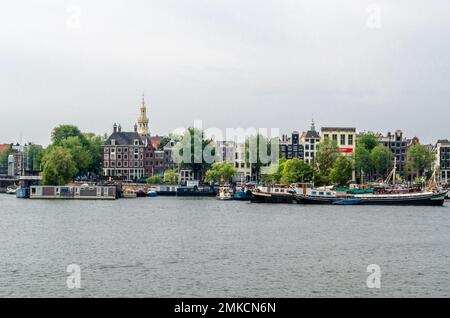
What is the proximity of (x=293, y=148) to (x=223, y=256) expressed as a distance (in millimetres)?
121612

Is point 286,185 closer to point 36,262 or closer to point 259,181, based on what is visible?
point 259,181

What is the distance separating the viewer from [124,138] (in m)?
180

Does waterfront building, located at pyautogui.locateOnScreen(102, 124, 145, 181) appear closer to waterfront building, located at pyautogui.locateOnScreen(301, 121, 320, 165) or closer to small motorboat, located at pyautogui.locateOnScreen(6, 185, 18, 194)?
small motorboat, located at pyautogui.locateOnScreen(6, 185, 18, 194)

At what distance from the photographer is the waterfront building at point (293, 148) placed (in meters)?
170

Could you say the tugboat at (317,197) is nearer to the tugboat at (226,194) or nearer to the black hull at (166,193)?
the tugboat at (226,194)

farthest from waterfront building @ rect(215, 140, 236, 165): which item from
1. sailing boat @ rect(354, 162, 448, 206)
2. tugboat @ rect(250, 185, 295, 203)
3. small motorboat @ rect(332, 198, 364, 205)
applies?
sailing boat @ rect(354, 162, 448, 206)

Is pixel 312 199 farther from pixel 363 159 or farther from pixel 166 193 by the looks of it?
pixel 363 159

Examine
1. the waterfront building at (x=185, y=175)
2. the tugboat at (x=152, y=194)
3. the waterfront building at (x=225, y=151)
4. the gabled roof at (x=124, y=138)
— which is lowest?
the tugboat at (x=152, y=194)

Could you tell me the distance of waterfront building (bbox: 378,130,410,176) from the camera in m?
180

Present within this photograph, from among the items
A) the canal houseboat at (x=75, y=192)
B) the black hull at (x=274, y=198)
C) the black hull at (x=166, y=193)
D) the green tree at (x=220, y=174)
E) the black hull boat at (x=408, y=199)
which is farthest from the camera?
the green tree at (x=220, y=174)

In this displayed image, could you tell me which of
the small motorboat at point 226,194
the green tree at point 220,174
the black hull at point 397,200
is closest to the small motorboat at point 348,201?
the black hull at point 397,200

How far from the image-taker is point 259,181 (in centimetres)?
17100

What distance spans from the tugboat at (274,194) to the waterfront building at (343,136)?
168 ft
